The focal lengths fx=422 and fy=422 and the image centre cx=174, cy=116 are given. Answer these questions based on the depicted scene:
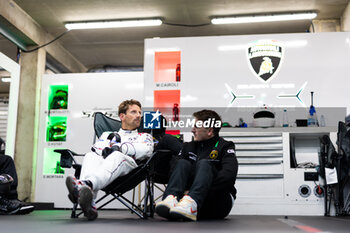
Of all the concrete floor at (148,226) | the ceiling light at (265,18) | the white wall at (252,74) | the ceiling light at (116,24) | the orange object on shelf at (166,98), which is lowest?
the concrete floor at (148,226)

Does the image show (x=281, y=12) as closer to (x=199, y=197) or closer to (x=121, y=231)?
(x=199, y=197)

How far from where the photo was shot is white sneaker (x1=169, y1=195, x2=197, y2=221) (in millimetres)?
2367

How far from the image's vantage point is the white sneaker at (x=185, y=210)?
2.37m

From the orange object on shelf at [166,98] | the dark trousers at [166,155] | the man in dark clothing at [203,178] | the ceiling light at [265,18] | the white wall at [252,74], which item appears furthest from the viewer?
the ceiling light at [265,18]

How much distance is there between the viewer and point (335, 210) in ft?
13.8

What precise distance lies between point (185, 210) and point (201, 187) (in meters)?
0.17

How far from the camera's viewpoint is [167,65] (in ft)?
19.6

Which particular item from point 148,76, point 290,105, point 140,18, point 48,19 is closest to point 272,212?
point 290,105

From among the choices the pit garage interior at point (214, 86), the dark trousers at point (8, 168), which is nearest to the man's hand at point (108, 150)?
the dark trousers at point (8, 168)

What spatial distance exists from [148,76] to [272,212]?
2351 mm

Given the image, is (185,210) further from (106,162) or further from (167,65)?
(167,65)

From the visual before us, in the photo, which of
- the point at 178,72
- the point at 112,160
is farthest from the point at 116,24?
the point at 112,160

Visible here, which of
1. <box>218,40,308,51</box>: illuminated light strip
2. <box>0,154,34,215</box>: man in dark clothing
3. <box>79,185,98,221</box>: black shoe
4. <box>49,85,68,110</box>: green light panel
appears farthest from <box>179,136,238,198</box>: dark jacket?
<box>49,85,68,110</box>: green light panel

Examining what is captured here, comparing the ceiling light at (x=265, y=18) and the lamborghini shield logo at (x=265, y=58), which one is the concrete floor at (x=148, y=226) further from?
the ceiling light at (x=265, y=18)
